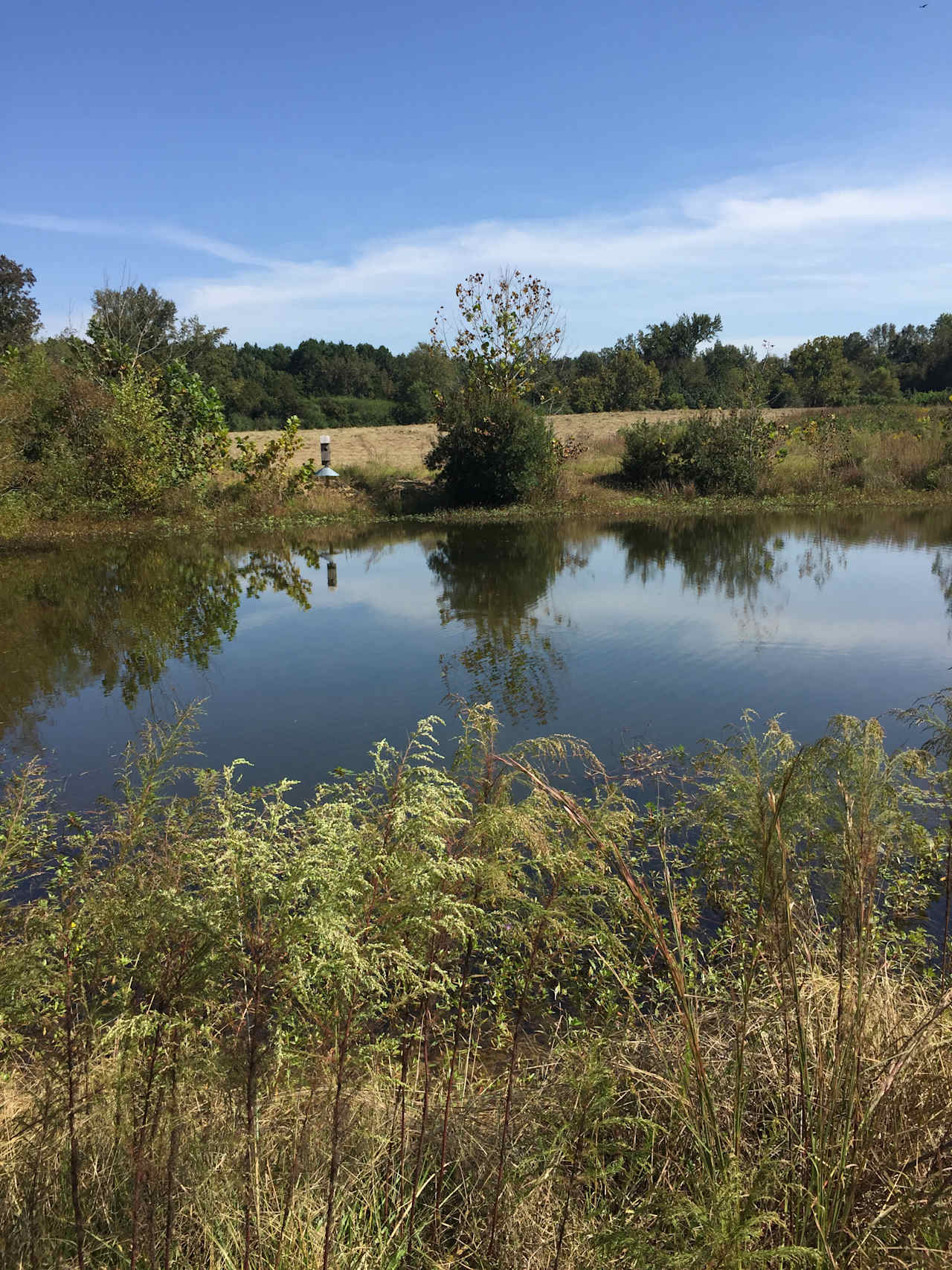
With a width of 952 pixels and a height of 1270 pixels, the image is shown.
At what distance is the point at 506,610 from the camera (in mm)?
12859

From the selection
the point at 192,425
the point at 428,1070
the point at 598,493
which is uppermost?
the point at 192,425

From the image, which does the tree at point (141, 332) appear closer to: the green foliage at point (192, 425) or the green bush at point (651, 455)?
the green foliage at point (192, 425)

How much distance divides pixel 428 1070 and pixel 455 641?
9167 mm

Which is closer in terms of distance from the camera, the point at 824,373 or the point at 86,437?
the point at 86,437

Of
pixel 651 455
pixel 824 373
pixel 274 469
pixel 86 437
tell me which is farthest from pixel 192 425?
pixel 824 373

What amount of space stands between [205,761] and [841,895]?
6.09 meters

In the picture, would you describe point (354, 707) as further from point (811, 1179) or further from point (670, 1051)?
point (811, 1179)

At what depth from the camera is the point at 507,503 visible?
25.0 metres

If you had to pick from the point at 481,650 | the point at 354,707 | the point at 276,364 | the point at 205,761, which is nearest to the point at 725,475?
the point at 481,650

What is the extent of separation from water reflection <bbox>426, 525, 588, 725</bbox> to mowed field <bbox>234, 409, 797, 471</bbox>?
33.6 feet

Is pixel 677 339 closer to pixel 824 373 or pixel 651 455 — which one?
pixel 824 373

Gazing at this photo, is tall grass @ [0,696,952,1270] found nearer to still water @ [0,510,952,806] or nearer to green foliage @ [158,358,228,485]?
still water @ [0,510,952,806]

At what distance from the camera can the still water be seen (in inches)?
316

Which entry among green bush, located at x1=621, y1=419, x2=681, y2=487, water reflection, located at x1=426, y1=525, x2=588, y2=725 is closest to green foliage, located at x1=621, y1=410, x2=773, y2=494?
green bush, located at x1=621, y1=419, x2=681, y2=487
